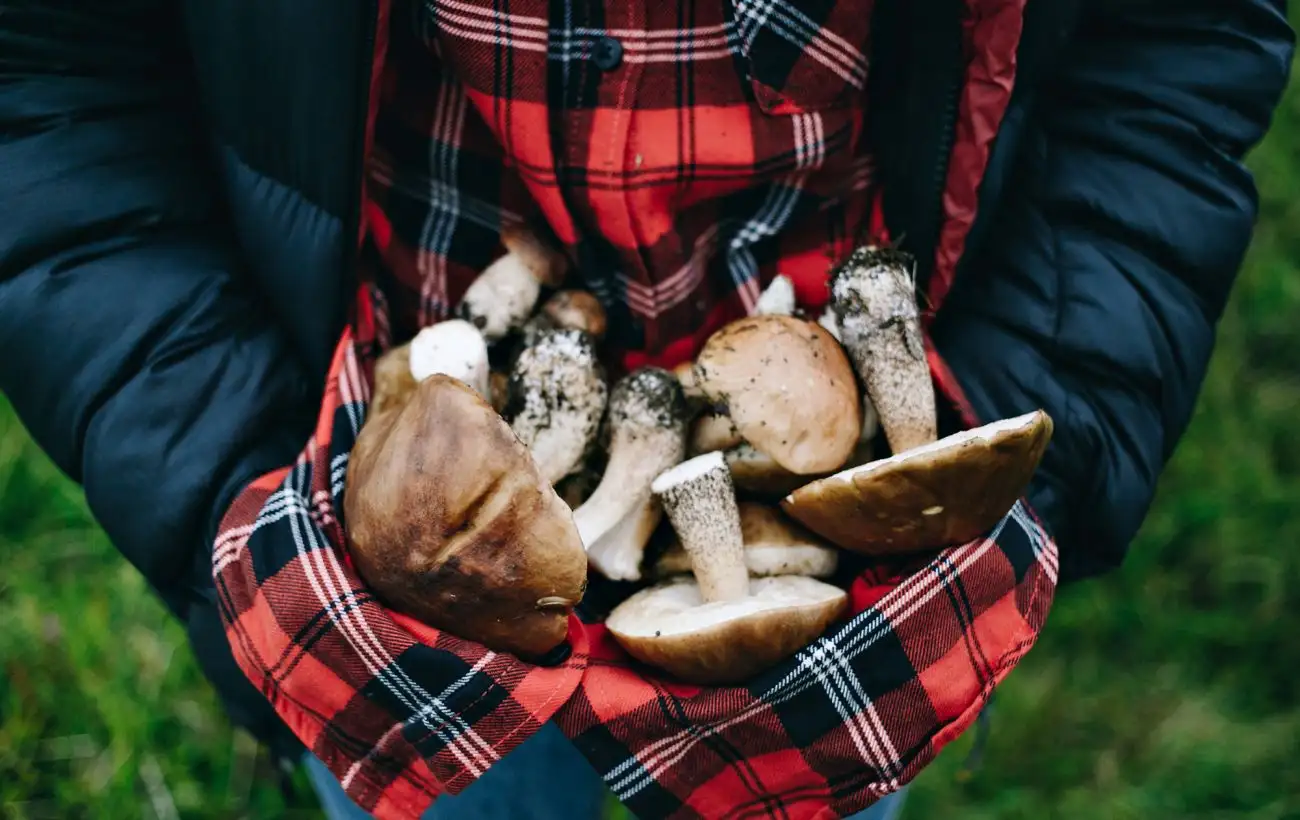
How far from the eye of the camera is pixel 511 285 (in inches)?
46.9

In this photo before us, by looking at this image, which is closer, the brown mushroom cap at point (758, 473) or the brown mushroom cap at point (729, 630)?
the brown mushroom cap at point (729, 630)

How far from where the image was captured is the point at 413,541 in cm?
91

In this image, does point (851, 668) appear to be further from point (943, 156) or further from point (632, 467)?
point (943, 156)

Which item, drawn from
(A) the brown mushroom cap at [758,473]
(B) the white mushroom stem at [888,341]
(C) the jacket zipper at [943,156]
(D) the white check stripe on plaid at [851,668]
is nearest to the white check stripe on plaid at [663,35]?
(C) the jacket zipper at [943,156]

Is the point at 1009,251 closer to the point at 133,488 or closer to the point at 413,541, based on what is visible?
the point at 413,541

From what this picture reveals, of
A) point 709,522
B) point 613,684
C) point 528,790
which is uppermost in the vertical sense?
point 709,522

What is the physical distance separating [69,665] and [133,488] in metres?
1.25

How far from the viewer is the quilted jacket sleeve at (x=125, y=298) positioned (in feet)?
3.57

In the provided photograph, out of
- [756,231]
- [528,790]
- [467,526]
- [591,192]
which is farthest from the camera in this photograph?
[528,790]

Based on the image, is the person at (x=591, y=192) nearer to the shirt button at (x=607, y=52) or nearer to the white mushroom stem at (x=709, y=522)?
the shirt button at (x=607, y=52)

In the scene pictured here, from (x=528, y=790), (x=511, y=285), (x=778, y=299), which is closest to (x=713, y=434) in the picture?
(x=778, y=299)

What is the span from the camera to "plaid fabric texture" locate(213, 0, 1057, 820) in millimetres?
979

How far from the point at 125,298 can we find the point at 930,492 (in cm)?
89

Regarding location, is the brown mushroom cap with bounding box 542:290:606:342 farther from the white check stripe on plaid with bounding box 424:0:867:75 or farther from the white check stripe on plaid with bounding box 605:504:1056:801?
the white check stripe on plaid with bounding box 605:504:1056:801
